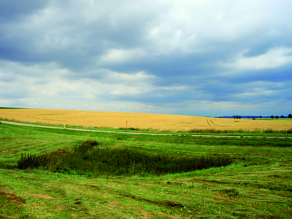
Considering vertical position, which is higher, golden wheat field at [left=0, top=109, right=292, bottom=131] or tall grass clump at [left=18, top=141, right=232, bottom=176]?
golden wheat field at [left=0, top=109, right=292, bottom=131]

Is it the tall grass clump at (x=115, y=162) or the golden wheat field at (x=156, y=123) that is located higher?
the golden wheat field at (x=156, y=123)

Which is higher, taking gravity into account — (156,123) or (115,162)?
(156,123)

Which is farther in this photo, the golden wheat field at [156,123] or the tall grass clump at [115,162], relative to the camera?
the golden wheat field at [156,123]

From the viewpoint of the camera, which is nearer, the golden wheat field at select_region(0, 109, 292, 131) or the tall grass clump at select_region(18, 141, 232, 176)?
the tall grass clump at select_region(18, 141, 232, 176)

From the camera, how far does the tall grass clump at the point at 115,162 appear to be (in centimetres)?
1101

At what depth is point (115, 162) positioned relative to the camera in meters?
13.7

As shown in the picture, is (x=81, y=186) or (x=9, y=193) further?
(x=81, y=186)

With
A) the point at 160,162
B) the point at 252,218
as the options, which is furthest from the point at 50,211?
the point at 160,162

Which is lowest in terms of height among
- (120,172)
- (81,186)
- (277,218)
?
(120,172)

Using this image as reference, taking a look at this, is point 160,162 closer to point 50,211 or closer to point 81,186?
point 81,186

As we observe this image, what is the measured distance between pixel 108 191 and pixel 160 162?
28.5 ft

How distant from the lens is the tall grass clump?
1101cm

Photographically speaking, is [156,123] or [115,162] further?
[156,123]

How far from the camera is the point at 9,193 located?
4.99m
